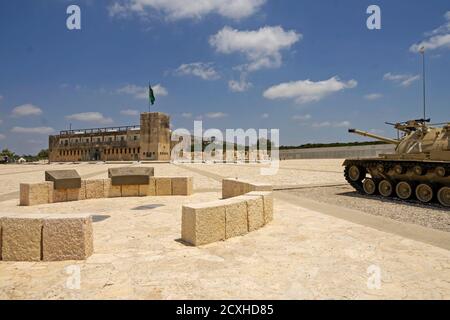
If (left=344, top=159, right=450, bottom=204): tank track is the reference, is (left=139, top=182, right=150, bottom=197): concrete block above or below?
below

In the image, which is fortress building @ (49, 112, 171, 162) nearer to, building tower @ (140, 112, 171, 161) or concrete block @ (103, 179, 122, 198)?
building tower @ (140, 112, 171, 161)

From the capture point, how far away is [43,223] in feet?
13.3

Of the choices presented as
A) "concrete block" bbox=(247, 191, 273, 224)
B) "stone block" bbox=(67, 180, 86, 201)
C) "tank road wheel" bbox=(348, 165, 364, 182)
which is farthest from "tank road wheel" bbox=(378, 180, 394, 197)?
"stone block" bbox=(67, 180, 86, 201)

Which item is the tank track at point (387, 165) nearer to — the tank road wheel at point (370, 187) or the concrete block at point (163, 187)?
the tank road wheel at point (370, 187)

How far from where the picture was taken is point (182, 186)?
1073cm

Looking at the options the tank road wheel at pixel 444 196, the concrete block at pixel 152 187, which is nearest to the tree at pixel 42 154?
the concrete block at pixel 152 187

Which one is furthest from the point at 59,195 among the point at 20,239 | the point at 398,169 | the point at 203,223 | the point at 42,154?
the point at 42,154

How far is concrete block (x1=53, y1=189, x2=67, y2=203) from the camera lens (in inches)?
372

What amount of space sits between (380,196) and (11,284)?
38.2ft

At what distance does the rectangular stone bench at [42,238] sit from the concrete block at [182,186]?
21.5ft

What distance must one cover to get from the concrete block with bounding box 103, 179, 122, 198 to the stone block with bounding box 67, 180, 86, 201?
66 cm

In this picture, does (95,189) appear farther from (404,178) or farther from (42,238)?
(404,178)

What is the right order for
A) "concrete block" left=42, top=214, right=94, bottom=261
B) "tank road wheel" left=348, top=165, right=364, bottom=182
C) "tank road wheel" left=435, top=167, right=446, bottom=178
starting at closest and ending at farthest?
"concrete block" left=42, top=214, right=94, bottom=261, "tank road wheel" left=435, top=167, right=446, bottom=178, "tank road wheel" left=348, top=165, right=364, bottom=182
